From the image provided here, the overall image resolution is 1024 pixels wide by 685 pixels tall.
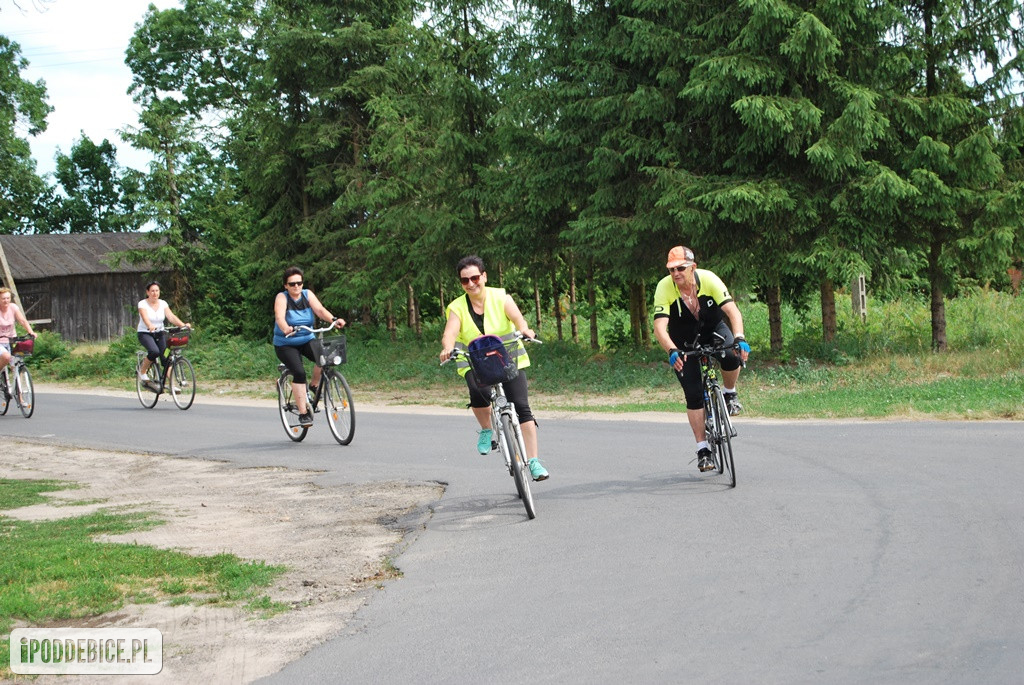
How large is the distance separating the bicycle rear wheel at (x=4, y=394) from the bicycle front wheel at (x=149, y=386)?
2160 mm

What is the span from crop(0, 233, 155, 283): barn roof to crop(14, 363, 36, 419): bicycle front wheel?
34714mm

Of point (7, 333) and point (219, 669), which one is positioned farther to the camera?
point (7, 333)

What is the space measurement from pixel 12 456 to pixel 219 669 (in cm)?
1003

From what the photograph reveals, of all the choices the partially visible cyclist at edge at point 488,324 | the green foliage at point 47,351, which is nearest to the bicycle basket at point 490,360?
the partially visible cyclist at edge at point 488,324

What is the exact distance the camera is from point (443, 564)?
7180mm

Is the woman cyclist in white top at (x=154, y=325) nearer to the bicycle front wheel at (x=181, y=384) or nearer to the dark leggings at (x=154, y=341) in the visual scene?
the dark leggings at (x=154, y=341)

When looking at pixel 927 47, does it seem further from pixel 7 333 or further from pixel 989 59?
pixel 7 333

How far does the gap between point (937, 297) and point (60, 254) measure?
155 feet

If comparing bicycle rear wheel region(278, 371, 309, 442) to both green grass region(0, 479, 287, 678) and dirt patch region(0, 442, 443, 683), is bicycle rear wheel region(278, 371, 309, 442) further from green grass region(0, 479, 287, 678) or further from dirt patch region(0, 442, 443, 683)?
green grass region(0, 479, 287, 678)

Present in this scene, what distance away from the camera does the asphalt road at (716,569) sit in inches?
198

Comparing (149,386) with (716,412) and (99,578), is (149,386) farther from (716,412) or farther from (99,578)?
(99,578)

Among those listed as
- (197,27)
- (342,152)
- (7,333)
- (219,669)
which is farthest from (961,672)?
(197,27)

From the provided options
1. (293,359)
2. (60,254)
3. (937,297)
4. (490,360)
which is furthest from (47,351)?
(490,360)

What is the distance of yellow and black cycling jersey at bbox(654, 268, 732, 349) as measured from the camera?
924 centimetres
